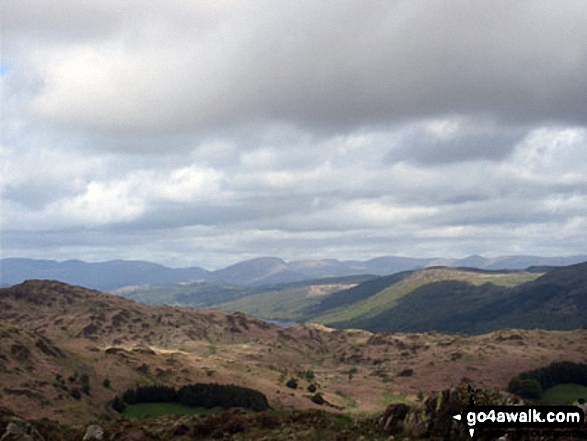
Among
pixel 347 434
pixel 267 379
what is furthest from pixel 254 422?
pixel 267 379

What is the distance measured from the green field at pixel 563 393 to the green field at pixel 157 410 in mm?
74209

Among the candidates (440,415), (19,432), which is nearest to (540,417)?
(440,415)

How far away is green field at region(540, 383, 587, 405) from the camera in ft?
371

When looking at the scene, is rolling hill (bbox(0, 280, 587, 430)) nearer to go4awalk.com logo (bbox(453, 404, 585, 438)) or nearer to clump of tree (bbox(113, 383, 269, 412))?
clump of tree (bbox(113, 383, 269, 412))

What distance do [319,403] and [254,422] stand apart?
51191mm

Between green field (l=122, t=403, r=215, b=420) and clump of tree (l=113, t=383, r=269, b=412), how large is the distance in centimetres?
158

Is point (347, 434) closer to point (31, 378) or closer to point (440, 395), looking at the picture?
point (440, 395)

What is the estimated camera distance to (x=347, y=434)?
40281mm

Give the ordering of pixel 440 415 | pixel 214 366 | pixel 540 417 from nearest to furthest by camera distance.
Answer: pixel 540 417
pixel 440 415
pixel 214 366

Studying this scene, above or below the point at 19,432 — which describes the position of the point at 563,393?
below

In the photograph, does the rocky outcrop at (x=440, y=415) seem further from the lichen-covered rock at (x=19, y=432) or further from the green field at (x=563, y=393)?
the green field at (x=563, y=393)

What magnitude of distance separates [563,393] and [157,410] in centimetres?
9070

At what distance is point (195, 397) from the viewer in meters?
91.9

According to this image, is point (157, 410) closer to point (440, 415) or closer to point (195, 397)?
point (195, 397)
